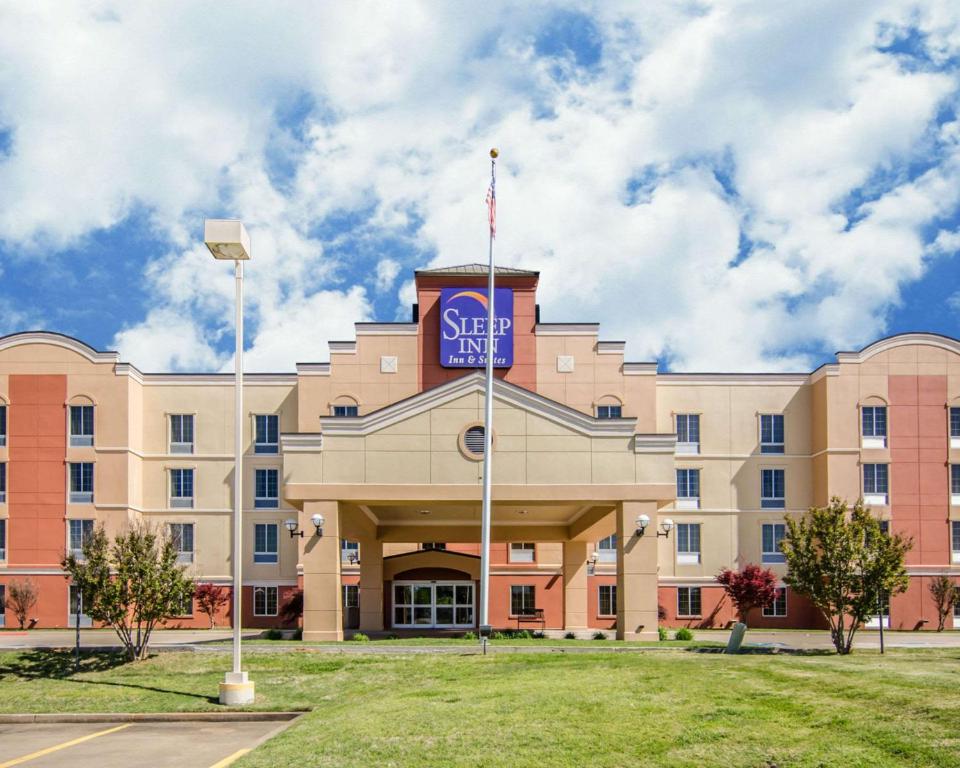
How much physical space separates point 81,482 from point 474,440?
2429 cm

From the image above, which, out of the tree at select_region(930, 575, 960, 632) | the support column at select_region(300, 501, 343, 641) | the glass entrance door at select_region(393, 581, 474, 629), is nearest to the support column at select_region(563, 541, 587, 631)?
the glass entrance door at select_region(393, 581, 474, 629)

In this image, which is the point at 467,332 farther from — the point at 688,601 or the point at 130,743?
the point at 130,743

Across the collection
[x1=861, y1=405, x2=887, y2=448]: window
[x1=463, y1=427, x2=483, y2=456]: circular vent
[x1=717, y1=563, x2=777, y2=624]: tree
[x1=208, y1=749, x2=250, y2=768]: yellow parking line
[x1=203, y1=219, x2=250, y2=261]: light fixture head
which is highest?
[x1=203, y1=219, x2=250, y2=261]: light fixture head

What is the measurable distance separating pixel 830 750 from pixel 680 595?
119 ft

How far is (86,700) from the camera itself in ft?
73.5

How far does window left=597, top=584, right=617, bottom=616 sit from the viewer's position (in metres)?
48.1

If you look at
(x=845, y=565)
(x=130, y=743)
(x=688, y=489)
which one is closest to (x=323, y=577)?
(x=130, y=743)

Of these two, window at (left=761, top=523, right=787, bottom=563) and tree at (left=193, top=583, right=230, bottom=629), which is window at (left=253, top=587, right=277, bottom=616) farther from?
window at (left=761, top=523, right=787, bottom=563)

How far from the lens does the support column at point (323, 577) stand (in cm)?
3097

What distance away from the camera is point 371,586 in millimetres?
39906

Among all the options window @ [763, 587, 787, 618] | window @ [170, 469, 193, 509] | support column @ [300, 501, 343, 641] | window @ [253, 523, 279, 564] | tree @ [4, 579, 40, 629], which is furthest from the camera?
window @ [170, 469, 193, 509]

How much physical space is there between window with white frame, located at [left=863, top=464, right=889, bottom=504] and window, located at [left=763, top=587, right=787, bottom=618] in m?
5.68

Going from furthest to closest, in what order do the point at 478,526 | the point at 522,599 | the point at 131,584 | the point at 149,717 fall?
the point at 522,599 → the point at 478,526 → the point at 131,584 → the point at 149,717

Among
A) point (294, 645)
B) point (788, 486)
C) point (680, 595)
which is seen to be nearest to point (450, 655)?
point (294, 645)
